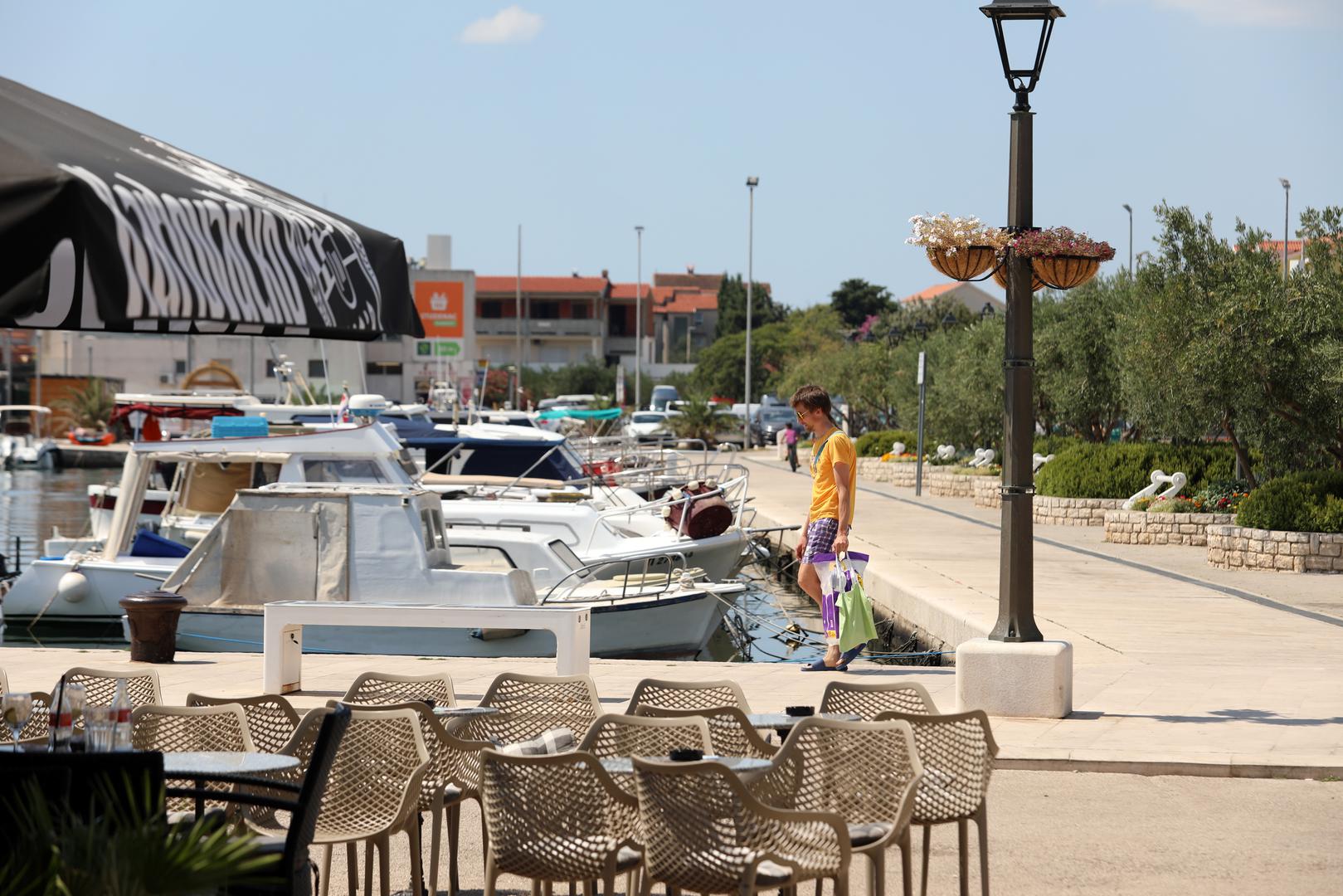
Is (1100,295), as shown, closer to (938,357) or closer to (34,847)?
(938,357)

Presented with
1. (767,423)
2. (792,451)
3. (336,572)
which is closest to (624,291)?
(767,423)

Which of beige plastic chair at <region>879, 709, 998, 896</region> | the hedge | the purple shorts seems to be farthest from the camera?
the hedge

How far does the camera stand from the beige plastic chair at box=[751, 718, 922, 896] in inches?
235

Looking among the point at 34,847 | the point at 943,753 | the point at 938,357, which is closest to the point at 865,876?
the point at 943,753

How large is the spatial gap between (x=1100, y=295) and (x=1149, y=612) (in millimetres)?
18422

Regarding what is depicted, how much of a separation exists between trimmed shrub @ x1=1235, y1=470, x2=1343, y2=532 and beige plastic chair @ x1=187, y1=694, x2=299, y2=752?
17307 mm

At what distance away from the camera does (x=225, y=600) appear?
16.8 m

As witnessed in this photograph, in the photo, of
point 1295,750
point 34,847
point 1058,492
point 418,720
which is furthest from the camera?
point 1058,492

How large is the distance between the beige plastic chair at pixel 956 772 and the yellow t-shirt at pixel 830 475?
17.6 feet

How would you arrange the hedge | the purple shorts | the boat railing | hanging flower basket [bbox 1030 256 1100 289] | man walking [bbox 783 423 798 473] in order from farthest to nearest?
man walking [bbox 783 423 798 473] → the hedge → the boat railing → the purple shorts → hanging flower basket [bbox 1030 256 1100 289]

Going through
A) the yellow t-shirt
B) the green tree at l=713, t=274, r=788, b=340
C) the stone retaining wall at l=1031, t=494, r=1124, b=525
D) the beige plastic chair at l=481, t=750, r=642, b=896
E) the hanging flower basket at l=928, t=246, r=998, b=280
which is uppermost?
the green tree at l=713, t=274, r=788, b=340

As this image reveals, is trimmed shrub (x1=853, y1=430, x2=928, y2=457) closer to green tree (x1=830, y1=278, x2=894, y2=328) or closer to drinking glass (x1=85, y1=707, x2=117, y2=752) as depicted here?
drinking glass (x1=85, y1=707, x2=117, y2=752)

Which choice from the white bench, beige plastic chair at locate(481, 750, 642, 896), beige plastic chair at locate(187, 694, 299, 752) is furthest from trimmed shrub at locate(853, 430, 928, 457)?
beige plastic chair at locate(481, 750, 642, 896)

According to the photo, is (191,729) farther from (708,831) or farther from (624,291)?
(624,291)
